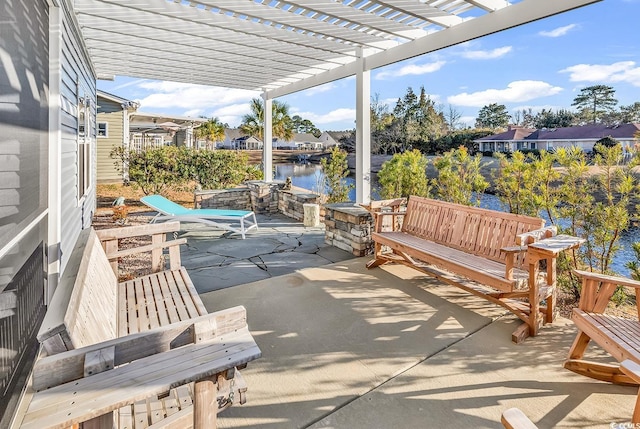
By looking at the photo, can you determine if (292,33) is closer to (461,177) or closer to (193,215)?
(461,177)

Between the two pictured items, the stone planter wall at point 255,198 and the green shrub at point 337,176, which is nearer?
the green shrub at point 337,176

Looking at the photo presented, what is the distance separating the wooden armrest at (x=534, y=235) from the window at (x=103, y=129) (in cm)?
1368

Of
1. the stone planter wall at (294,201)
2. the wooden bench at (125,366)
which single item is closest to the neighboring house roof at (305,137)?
the stone planter wall at (294,201)

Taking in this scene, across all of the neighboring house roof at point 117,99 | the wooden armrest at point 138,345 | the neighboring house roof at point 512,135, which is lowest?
the wooden armrest at point 138,345

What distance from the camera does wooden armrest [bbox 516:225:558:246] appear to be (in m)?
2.96

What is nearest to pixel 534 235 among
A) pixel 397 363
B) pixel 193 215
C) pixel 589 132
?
pixel 397 363

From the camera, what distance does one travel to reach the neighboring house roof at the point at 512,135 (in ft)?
17.1

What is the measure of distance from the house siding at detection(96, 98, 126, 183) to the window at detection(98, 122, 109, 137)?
10 centimetres

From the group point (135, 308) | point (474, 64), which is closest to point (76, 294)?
point (135, 308)

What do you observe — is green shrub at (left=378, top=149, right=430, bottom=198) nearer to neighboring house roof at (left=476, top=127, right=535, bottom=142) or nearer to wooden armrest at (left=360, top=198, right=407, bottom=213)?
wooden armrest at (left=360, top=198, right=407, bottom=213)

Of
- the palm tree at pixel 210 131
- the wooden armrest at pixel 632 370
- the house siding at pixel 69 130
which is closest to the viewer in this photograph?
the wooden armrest at pixel 632 370

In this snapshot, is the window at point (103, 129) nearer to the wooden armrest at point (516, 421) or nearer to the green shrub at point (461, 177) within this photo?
the green shrub at point (461, 177)

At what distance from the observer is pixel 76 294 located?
162 cm

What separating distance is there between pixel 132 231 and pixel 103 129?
11.8 metres
